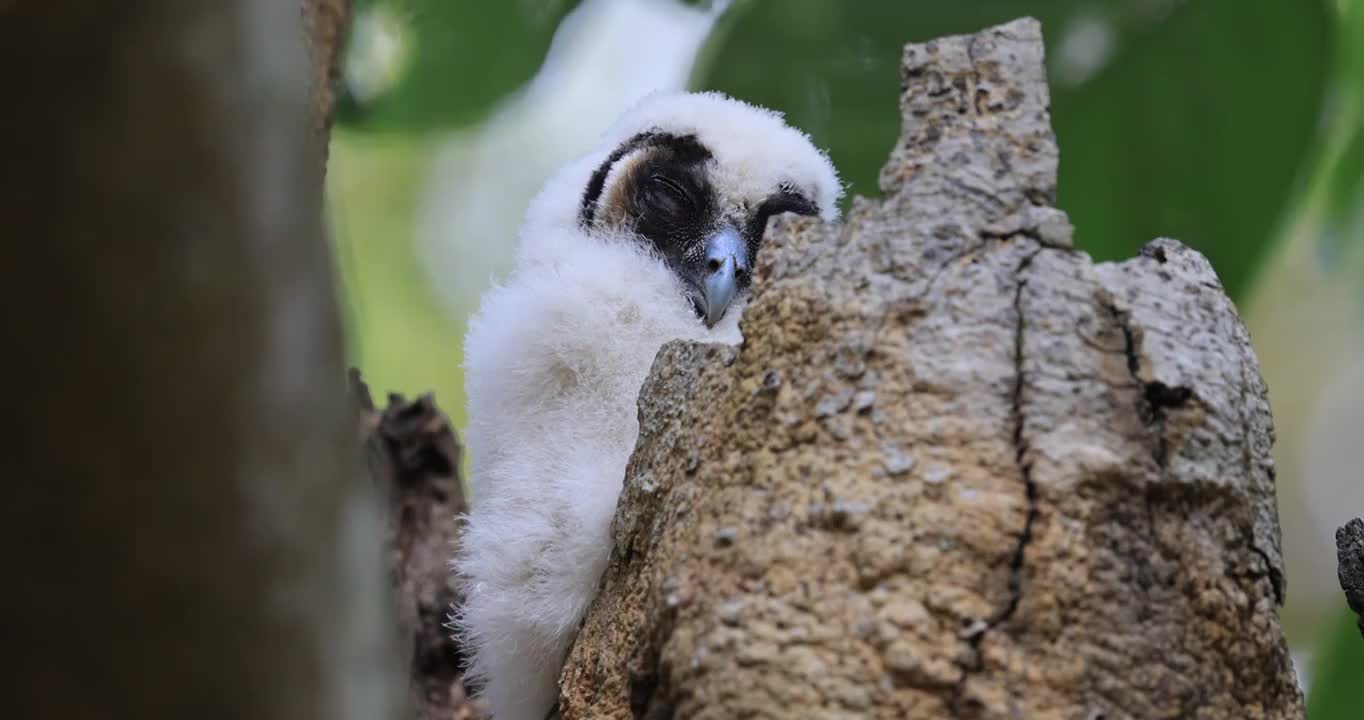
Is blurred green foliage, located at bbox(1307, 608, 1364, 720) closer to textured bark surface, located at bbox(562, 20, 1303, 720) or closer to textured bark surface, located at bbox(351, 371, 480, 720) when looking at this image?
textured bark surface, located at bbox(562, 20, 1303, 720)

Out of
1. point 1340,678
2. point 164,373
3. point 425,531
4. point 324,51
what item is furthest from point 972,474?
point 425,531

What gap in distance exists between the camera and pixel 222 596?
0.92m

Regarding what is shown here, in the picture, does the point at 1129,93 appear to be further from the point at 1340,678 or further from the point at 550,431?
the point at 550,431

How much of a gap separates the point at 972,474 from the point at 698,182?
56.8 inches

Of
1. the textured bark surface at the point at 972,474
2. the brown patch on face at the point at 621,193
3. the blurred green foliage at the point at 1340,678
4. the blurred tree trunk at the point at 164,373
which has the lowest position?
the blurred tree trunk at the point at 164,373

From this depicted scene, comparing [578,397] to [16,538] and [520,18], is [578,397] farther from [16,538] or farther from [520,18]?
[16,538]

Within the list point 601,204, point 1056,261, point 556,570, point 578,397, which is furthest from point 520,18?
point 1056,261

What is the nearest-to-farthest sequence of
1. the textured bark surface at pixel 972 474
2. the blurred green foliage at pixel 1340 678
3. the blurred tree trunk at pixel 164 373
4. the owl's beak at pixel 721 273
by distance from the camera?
the blurred tree trunk at pixel 164 373 < the textured bark surface at pixel 972 474 < the owl's beak at pixel 721 273 < the blurred green foliage at pixel 1340 678

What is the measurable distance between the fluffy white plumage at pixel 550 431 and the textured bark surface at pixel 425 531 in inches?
16.4

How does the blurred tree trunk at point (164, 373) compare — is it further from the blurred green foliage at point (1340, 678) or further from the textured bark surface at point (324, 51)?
the blurred green foliage at point (1340, 678)

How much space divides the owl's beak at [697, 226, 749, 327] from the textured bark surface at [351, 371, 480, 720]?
0.74m

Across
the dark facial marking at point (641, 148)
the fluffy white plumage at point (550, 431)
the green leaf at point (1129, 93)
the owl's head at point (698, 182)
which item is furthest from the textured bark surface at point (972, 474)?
the green leaf at point (1129, 93)

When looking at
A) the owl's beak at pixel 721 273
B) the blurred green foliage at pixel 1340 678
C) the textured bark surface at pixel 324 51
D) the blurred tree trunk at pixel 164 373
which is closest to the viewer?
the blurred tree trunk at pixel 164 373

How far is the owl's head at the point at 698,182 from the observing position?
2836 mm
